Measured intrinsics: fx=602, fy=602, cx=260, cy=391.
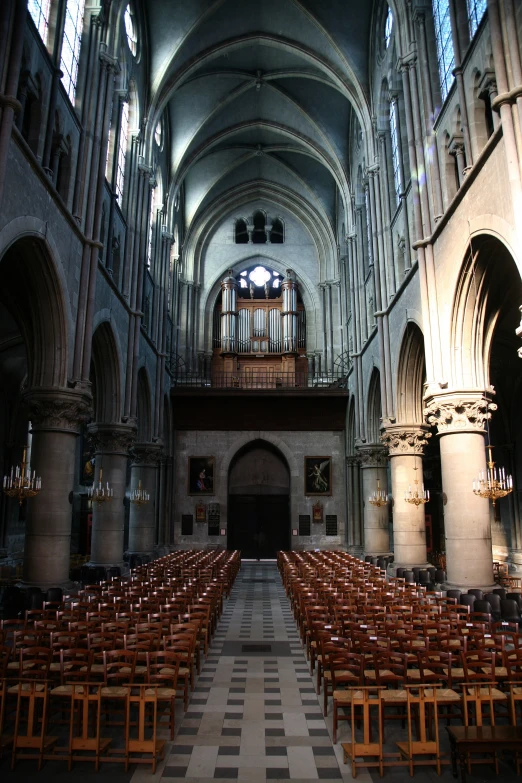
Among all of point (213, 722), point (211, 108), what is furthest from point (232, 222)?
point (213, 722)

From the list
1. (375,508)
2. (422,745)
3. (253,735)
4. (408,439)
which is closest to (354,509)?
(375,508)

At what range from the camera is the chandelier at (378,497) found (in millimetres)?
25188

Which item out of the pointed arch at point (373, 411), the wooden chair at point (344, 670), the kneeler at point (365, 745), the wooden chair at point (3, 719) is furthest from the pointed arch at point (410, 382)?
the wooden chair at point (3, 719)

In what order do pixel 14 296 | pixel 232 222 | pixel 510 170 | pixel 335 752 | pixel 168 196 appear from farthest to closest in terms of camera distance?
pixel 232 222, pixel 168 196, pixel 14 296, pixel 510 170, pixel 335 752

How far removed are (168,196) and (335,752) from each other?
97.8ft

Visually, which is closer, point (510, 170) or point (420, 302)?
point (510, 170)

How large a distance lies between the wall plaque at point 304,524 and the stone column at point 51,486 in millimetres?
19648

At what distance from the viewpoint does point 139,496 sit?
1003 inches

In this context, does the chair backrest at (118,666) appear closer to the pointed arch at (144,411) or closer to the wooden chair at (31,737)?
the wooden chair at (31,737)

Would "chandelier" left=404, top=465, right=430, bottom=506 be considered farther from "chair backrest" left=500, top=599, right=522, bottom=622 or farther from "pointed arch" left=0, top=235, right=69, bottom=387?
"pointed arch" left=0, top=235, right=69, bottom=387

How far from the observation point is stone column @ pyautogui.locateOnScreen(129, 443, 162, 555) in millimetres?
27016

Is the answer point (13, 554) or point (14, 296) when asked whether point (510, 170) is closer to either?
point (14, 296)

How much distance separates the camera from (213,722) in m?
7.93

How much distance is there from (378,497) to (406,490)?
512cm
